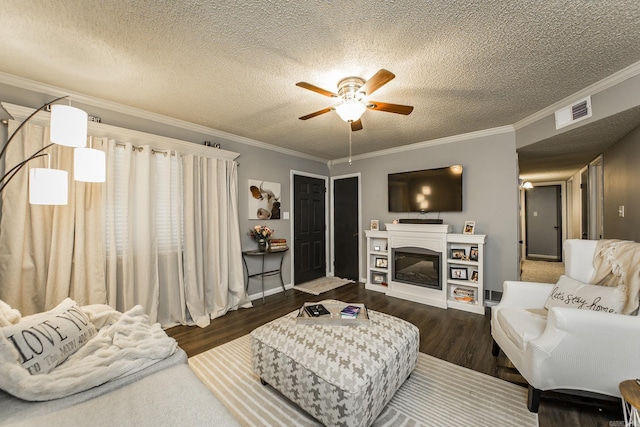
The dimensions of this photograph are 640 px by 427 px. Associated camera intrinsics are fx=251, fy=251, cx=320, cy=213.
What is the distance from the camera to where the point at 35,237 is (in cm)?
214

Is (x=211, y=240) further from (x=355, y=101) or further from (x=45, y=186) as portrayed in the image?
(x=355, y=101)

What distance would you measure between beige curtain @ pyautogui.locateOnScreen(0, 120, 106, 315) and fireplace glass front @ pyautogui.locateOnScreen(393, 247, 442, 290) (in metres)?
3.70

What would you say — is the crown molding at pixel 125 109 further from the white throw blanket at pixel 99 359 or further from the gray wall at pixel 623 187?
the gray wall at pixel 623 187

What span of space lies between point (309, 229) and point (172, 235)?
2.39 metres

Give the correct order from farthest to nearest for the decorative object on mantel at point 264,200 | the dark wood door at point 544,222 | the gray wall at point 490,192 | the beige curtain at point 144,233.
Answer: the dark wood door at point 544,222, the decorative object on mantel at point 264,200, the gray wall at point 490,192, the beige curtain at point 144,233

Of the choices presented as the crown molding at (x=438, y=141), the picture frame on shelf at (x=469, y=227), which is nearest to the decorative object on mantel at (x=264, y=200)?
the crown molding at (x=438, y=141)

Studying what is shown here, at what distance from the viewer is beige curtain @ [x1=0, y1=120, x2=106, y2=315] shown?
204 cm

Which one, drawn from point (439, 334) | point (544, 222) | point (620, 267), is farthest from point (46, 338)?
point (544, 222)

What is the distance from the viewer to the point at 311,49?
5.78 feet

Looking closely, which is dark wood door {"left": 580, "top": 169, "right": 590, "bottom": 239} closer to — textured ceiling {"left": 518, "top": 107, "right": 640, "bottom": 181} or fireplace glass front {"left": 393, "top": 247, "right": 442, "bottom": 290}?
textured ceiling {"left": 518, "top": 107, "right": 640, "bottom": 181}

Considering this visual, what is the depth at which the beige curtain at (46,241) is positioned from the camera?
80.1 inches

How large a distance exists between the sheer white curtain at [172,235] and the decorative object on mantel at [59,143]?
766 mm

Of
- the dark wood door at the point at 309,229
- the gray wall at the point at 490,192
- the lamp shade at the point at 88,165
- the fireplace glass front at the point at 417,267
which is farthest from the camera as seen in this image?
the dark wood door at the point at 309,229

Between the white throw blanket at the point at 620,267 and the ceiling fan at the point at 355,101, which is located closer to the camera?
the white throw blanket at the point at 620,267
